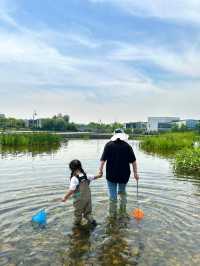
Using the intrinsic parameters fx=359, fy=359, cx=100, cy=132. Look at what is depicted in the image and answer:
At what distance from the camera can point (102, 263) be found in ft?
24.1

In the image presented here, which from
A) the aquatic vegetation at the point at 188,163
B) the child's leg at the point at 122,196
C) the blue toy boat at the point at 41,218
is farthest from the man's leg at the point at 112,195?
the aquatic vegetation at the point at 188,163

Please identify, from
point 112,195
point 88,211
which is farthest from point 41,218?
point 112,195

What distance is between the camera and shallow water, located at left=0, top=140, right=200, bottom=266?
300 inches

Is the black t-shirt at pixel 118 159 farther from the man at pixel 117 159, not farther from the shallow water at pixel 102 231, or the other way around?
the shallow water at pixel 102 231

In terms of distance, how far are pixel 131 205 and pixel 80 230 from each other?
3.34 m

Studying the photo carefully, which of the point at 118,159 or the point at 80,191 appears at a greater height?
the point at 118,159

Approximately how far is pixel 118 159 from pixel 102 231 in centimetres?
224

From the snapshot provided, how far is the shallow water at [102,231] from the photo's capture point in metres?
7.63

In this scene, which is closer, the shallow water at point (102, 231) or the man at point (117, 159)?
the shallow water at point (102, 231)

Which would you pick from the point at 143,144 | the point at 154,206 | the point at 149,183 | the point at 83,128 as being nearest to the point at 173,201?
the point at 154,206

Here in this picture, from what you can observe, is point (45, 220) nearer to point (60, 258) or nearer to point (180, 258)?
point (60, 258)

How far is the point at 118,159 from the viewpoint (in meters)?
10.6

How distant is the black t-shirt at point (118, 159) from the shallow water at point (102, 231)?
1232mm

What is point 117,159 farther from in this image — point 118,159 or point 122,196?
point 122,196
